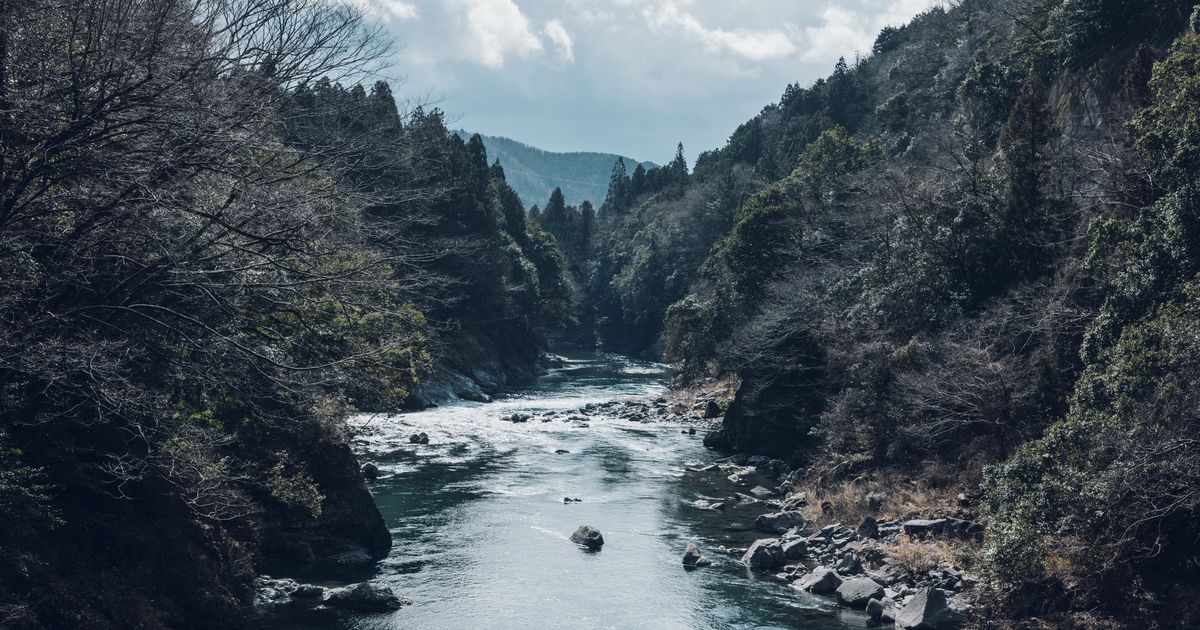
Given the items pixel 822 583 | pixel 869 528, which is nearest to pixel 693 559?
pixel 822 583

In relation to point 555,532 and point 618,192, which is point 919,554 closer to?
point 555,532

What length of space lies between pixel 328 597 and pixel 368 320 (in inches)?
286

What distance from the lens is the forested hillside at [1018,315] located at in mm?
16406

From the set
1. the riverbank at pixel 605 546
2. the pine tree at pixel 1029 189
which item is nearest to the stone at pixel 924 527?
the riverbank at pixel 605 546

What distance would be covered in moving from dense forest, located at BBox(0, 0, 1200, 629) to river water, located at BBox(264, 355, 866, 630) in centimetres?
250

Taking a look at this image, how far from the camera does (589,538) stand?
23406 mm

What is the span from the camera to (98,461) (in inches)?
547

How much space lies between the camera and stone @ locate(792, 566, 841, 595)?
20062mm

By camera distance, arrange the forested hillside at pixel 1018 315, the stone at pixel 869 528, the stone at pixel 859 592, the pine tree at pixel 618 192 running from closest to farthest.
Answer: the forested hillside at pixel 1018 315 → the stone at pixel 859 592 → the stone at pixel 869 528 → the pine tree at pixel 618 192

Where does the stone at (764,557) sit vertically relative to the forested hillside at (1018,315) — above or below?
below

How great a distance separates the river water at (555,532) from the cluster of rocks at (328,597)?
0.35 meters

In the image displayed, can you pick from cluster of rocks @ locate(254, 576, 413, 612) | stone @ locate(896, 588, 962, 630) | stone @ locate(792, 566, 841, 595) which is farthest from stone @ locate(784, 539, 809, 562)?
cluster of rocks @ locate(254, 576, 413, 612)

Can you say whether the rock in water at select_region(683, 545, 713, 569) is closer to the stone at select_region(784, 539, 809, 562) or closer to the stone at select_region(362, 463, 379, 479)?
the stone at select_region(784, 539, 809, 562)

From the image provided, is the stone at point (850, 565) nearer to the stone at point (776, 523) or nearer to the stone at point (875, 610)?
the stone at point (875, 610)
